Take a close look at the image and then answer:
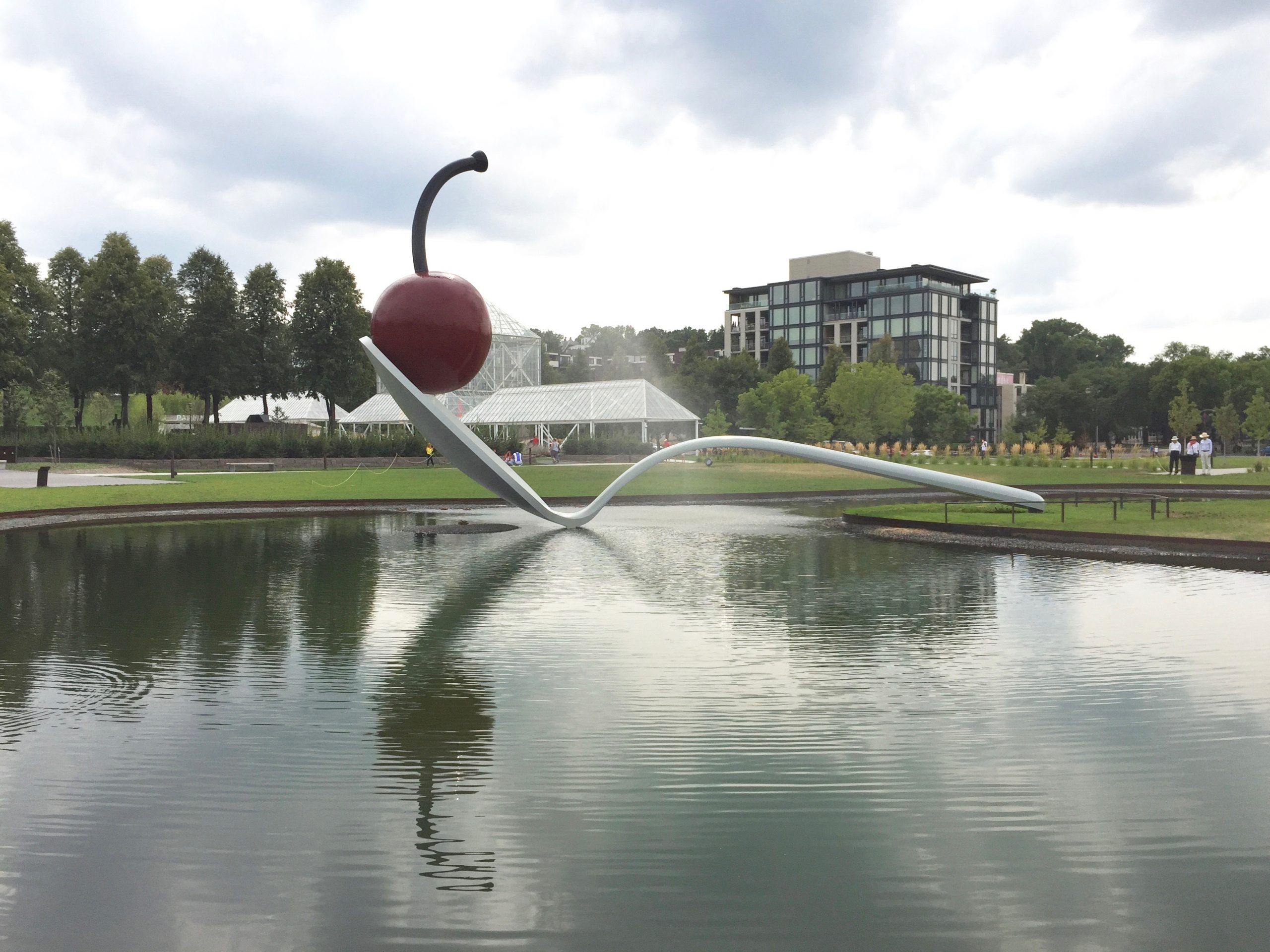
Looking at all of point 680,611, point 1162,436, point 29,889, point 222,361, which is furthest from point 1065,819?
point 1162,436

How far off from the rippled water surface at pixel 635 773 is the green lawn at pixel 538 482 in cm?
A: 1752

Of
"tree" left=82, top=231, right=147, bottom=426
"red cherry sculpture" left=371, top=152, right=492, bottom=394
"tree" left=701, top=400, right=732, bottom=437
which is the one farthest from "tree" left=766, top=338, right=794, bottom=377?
"red cherry sculpture" left=371, top=152, right=492, bottom=394

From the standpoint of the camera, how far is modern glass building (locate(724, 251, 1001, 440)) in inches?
4289

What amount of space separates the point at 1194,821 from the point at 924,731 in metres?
1.66

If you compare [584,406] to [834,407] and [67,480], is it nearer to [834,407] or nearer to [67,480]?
[834,407]

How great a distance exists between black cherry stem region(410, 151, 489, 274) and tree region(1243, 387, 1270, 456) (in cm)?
6184

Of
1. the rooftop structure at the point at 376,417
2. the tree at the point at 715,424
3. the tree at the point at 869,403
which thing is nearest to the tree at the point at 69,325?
the rooftop structure at the point at 376,417

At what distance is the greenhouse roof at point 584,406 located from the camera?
6338 cm

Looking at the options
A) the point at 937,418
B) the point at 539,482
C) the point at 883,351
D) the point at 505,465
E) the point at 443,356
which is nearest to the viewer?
the point at 443,356

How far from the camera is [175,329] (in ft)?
207

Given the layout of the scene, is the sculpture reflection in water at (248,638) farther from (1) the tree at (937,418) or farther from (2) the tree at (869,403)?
(1) the tree at (937,418)

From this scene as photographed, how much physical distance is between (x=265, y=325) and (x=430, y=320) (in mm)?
56226

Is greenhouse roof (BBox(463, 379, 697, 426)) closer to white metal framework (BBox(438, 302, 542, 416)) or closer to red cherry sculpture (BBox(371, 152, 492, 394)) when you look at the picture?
white metal framework (BBox(438, 302, 542, 416))

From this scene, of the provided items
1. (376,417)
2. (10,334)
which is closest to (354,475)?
(10,334)
